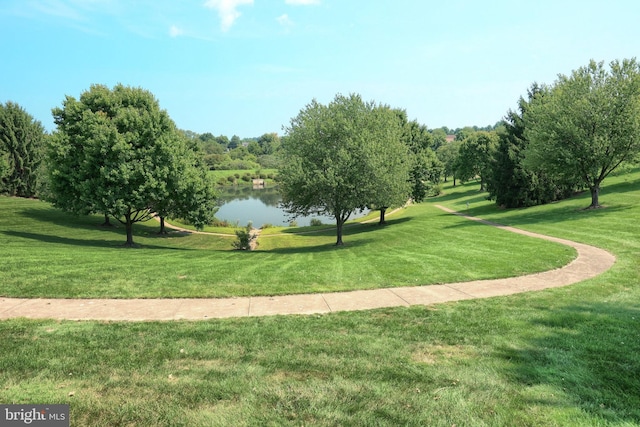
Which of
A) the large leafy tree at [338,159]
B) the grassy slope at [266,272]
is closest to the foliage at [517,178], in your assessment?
the large leafy tree at [338,159]

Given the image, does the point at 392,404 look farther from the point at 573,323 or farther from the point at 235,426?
the point at 573,323

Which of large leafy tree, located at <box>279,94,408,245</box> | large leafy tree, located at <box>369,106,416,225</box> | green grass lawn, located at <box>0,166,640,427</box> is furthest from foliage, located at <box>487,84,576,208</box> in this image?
green grass lawn, located at <box>0,166,640,427</box>

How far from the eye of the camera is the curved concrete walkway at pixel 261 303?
285 inches

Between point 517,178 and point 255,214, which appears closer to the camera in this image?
point 517,178

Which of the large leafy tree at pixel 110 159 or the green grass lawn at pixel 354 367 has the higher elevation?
the large leafy tree at pixel 110 159

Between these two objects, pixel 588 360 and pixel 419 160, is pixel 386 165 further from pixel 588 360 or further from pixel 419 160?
pixel 588 360

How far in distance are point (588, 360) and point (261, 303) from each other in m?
5.89

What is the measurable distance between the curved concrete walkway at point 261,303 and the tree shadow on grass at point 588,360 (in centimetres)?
236

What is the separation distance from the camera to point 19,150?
153 ft

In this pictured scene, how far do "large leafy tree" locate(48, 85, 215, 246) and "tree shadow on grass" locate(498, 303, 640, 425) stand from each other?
19153mm

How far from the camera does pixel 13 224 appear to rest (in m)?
26.6

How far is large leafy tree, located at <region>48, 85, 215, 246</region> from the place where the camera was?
1945cm

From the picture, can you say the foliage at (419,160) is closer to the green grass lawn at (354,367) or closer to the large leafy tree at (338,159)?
the large leafy tree at (338,159)

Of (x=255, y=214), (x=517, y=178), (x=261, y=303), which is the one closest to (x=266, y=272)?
(x=261, y=303)
